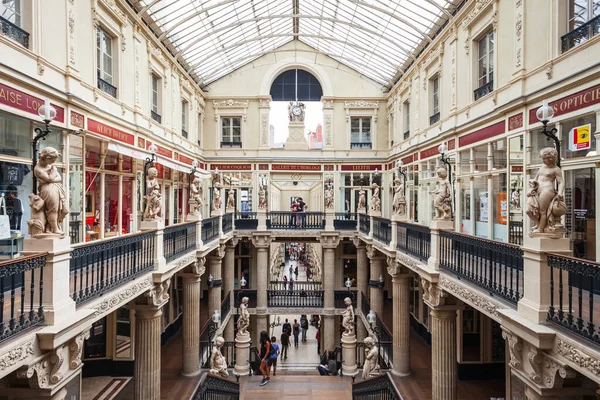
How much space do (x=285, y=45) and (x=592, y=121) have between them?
18274mm

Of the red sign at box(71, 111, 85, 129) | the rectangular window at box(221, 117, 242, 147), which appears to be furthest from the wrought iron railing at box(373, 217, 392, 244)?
the rectangular window at box(221, 117, 242, 147)

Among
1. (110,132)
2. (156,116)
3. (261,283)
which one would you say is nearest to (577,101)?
(110,132)

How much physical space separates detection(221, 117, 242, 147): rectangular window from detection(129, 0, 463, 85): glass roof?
7.83 ft

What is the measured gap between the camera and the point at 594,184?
6848 mm

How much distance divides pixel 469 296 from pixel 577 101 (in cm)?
406

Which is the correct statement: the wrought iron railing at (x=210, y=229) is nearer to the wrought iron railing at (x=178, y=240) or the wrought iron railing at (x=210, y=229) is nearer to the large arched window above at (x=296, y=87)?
the wrought iron railing at (x=178, y=240)

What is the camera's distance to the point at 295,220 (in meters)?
19.4

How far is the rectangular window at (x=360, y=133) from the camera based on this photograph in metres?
22.6

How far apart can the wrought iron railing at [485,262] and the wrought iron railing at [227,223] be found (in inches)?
434

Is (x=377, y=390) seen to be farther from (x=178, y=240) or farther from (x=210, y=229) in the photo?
(x=210, y=229)

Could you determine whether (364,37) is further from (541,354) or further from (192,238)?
(541,354)

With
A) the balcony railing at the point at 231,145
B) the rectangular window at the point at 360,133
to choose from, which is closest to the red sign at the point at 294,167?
the balcony railing at the point at 231,145

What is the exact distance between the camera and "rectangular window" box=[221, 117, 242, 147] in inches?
890

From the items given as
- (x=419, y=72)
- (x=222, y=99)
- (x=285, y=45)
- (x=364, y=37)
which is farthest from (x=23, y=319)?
(x=285, y=45)
